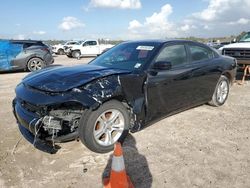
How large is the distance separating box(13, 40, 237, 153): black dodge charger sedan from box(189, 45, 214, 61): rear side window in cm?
2

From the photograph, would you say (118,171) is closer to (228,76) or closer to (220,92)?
(220,92)

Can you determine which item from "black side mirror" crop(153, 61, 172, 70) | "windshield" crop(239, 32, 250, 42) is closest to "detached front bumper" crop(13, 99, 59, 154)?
"black side mirror" crop(153, 61, 172, 70)

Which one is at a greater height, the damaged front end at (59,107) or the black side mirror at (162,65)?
the black side mirror at (162,65)

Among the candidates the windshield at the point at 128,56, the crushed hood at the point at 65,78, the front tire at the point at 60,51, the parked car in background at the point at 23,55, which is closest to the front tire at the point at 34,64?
the parked car in background at the point at 23,55

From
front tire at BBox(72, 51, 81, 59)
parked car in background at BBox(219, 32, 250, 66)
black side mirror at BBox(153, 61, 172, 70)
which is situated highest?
black side mirror at BBox(153, 61, 172, 70)

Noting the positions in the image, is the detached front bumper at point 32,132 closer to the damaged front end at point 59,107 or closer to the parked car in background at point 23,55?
the damaged front end at point 59,107

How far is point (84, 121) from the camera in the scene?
3760mm

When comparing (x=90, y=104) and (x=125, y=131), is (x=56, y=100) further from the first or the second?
(x=125, y=131)

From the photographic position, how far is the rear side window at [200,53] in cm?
561

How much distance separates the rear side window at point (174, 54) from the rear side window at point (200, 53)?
289 millimetres

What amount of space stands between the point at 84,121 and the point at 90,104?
0.24 m

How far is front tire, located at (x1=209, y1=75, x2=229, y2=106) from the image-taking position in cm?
646

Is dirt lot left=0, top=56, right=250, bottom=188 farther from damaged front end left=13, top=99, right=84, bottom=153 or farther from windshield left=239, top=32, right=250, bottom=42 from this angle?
windshield left=239, top=32, right=250, bottom=42

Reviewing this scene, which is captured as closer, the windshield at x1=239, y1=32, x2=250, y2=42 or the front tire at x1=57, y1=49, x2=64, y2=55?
the windshield at x1=239, y1=32, x2=250, y2=42
